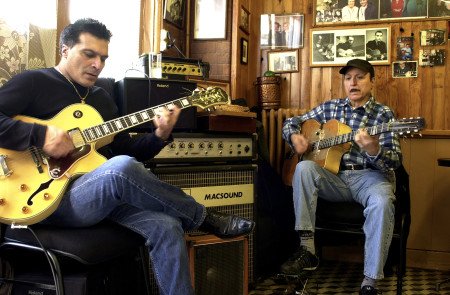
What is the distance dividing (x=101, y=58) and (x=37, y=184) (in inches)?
22.9

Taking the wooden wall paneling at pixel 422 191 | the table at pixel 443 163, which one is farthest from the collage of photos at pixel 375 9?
the table at pixel 443 163

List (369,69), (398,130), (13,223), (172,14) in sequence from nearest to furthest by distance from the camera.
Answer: (13,223)
(398,130)
(369,69)
(172,14)

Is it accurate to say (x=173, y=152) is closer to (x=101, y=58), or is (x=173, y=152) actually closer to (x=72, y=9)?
(x=101, y=58)

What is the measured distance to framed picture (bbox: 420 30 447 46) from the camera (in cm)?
310

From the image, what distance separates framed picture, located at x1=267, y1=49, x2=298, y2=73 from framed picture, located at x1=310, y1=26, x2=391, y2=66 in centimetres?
13

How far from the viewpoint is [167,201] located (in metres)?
1.71

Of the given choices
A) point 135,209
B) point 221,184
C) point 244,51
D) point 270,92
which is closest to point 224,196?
point 221,184

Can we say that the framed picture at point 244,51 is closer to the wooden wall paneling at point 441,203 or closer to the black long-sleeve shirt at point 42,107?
the wooden wall paneling at point 441,203

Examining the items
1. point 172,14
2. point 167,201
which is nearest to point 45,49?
point 167,201

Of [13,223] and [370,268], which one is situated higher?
[13,223]

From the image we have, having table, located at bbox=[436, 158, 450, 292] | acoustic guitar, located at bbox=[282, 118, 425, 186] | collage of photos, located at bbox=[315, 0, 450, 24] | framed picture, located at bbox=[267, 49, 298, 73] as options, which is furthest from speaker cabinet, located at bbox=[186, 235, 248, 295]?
collage of photos, located at bbox=[315, 0, 450, 24]

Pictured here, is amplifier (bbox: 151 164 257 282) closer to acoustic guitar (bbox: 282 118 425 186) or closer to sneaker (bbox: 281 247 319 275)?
sneaker (bbox: 281 247 319 275)

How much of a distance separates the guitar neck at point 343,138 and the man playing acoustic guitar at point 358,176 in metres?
0.04

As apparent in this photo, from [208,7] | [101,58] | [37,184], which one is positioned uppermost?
[208,7]
